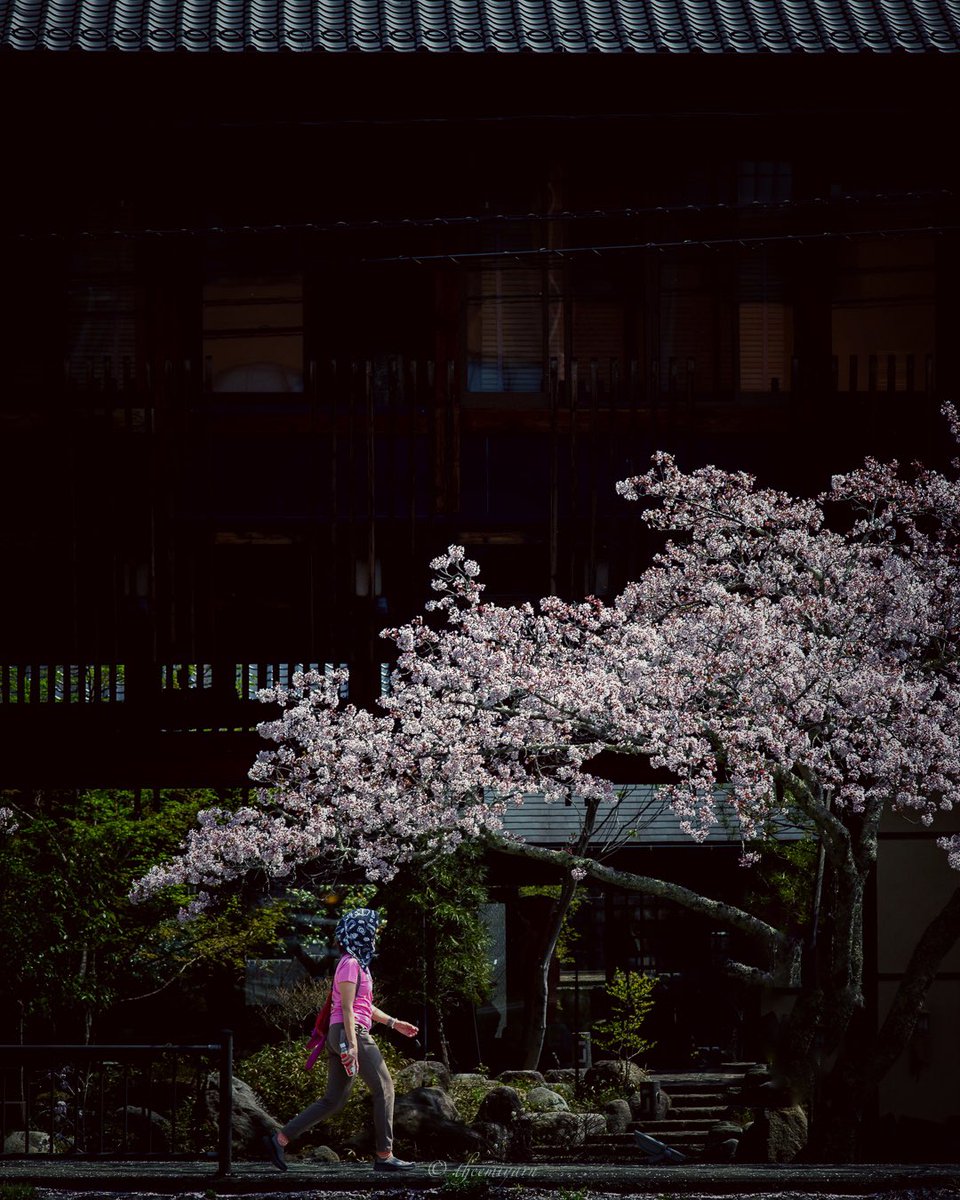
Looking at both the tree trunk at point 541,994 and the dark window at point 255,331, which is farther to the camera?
the tree trunk at point 541,994

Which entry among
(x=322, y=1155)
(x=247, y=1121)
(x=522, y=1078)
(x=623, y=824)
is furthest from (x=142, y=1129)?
(x=623, y=824)

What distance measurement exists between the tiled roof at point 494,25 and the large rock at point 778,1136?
10271mm

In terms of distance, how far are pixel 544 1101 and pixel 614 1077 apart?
82.5 inches

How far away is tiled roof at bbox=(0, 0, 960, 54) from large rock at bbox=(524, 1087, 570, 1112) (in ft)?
37.3

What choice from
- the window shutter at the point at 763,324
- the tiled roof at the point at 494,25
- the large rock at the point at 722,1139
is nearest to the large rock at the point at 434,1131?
the large rock at the point at 722,1139

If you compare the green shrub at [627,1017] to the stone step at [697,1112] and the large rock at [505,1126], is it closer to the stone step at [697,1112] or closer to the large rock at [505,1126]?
the stone step at [697,1112]

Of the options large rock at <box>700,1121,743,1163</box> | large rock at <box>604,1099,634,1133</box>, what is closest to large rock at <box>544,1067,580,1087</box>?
large rock at <box>604,1099,634,1133</box>

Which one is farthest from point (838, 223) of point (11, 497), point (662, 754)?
point (11, 497)

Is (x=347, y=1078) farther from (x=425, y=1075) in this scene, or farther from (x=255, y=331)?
(x=255, y=331)

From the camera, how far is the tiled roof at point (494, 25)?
16.2 metres

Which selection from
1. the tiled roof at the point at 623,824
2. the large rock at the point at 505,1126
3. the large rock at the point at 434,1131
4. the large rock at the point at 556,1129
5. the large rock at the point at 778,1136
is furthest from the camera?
the tiled roof at the point at 623,824

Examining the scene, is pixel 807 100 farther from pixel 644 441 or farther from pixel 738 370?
pixel 644 441

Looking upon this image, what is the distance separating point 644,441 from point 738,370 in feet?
5.02

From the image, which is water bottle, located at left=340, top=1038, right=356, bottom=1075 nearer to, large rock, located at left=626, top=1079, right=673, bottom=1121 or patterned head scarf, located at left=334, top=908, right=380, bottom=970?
patterned head scarf, located at left=334, top=908, right=380, bottom=970
